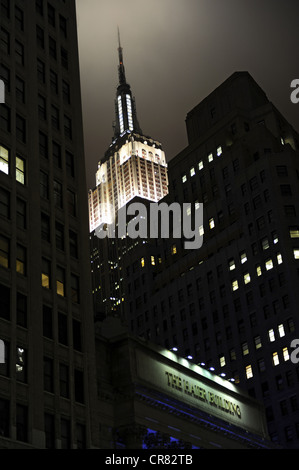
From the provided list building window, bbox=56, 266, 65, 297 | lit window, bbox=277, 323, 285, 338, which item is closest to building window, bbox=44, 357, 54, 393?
building window, bbox=56, 266, 65, 297

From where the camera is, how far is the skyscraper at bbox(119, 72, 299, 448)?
98.9 m

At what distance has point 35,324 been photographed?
161 ft

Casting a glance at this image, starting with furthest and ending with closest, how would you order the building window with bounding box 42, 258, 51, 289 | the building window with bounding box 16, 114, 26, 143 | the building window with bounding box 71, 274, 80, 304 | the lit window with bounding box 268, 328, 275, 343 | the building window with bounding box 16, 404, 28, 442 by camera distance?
the lit window with bounding box 268, 328, 275, 343 < the building window with bounding box 16, 114, 26, 143 < the building window with bounding box 71, 274, 80, 304 < the building window with bounding box 42, 258, 51, 289 < the building window with bounding box 16, 404, 28, 442

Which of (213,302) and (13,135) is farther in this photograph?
(213,302)

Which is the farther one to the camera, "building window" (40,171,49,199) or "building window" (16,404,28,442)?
"building window" (40,171,49,199)

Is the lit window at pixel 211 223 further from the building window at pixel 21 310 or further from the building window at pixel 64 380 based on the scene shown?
the building window at pixel 21 310

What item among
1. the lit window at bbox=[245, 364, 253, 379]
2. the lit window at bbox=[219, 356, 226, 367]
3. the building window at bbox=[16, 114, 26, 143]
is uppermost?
the building window at bbox=[16, 114, 26, 143]

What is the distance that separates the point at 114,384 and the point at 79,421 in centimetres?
965

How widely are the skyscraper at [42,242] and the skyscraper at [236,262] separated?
4767 centimetres

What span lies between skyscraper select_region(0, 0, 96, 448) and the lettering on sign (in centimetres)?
1351

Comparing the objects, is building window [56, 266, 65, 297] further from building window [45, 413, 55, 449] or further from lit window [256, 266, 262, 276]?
lit window [256, 266, 262, 276]
